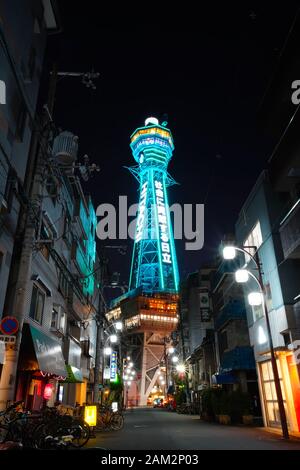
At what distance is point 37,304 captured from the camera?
1755cm

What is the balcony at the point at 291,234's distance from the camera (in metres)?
14.5

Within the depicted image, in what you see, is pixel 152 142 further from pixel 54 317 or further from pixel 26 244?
pixel 26 244

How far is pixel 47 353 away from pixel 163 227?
240ft

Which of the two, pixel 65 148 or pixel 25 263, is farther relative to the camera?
pixel 65 148

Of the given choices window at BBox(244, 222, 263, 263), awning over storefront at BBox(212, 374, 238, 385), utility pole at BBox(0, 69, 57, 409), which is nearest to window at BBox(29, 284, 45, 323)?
utility pole at BBox(0, 69, 57, 409)

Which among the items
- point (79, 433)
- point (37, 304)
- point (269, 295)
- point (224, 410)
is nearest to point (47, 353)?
point (37, 304)

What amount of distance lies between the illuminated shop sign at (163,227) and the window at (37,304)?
6999 centimetres

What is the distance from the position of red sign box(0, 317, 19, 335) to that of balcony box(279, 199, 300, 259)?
11.1m

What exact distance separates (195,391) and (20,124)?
44580mm

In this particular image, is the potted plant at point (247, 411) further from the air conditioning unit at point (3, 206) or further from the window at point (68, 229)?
the air conditioning unit at point (3, 206)

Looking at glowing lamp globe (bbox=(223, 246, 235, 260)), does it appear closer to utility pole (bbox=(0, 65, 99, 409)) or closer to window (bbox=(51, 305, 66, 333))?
utility pole (bbox=(0, 65, 99, 409))
